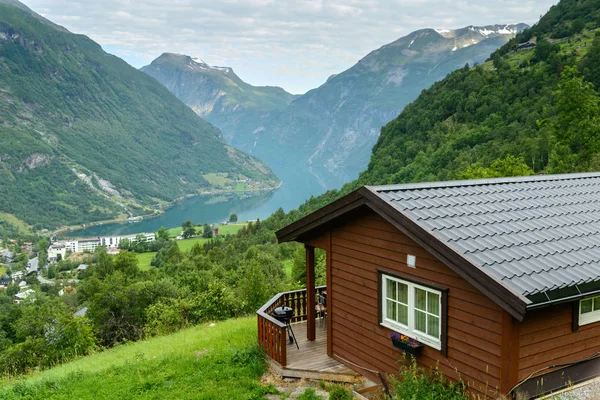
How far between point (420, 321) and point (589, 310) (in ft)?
7.69

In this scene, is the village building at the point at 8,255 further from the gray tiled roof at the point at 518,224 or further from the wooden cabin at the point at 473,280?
the gray tiled roof at the point at 518,224

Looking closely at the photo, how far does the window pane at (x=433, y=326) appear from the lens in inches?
292

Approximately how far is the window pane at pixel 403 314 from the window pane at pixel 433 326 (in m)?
0.45

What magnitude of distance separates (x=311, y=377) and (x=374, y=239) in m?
2.94

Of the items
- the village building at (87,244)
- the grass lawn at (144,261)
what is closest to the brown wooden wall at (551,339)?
the grass lawn at (144,261)

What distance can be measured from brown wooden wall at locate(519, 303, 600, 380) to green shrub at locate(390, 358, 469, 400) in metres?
0.94

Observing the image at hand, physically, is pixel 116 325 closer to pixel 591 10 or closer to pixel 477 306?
pixel 477 306

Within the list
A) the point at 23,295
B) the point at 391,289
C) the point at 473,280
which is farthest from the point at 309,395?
the point at 23,295

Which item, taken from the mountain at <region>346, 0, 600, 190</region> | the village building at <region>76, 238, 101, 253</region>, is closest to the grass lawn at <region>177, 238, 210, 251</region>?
the village building at <region>76, 238, 101, 253</region>

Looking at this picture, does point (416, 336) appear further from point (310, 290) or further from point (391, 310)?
point (310, 290)

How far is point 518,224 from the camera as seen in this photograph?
296 inches

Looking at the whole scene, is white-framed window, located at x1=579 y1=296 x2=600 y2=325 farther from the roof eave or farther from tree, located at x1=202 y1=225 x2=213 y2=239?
tree, located at x1=202 y1=225 x2=213 y2=239

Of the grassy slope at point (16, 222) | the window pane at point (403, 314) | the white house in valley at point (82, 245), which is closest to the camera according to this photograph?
the window pane at point (403, 314)

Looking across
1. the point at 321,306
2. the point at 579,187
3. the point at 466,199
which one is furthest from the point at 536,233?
the point at 321,306
